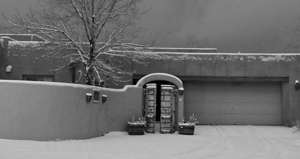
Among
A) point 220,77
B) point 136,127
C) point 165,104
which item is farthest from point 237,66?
point 136,127

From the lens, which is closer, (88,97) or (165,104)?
(88,97)

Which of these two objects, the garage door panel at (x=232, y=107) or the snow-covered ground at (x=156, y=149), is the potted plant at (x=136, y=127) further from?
the garage door panel at (x=232, y=107)

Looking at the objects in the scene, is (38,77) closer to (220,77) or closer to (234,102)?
(220,77)

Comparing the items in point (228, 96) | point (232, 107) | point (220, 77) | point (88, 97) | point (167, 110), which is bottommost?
Answer: point (167, 110)

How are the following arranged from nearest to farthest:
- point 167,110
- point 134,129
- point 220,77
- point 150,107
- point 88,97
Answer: point 88,97 → point 134,129 → point 150,107 → point 167,110 → point 220,77

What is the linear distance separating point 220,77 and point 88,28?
8300 millimetres

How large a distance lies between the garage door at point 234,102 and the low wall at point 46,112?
7.80 meters

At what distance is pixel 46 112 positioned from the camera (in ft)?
36.4

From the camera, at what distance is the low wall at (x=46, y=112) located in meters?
10.5

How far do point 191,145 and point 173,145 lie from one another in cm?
72

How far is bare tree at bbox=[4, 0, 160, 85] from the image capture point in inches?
627

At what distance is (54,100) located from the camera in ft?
37.0

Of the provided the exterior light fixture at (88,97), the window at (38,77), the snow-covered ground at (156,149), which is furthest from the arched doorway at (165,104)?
the window at (38,77)

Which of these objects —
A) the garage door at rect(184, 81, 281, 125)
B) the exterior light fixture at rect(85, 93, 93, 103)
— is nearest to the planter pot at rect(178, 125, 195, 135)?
the garage door at rect(184, 81, 281, 125)
